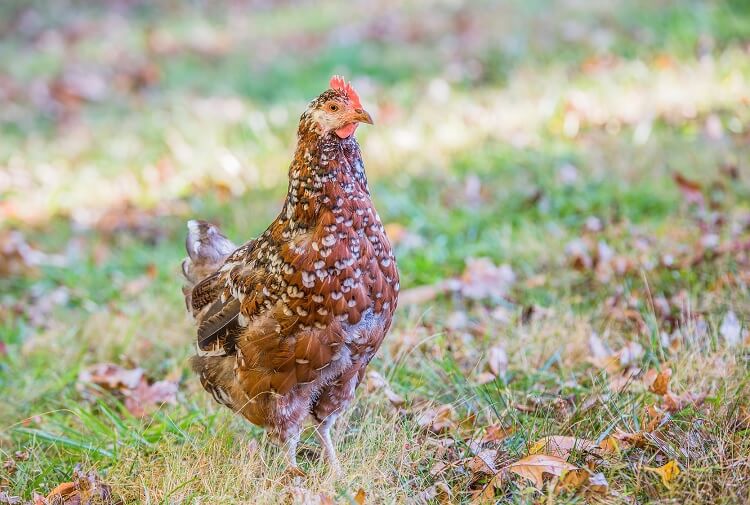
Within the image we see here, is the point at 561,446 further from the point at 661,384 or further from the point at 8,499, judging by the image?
the point at 8,499

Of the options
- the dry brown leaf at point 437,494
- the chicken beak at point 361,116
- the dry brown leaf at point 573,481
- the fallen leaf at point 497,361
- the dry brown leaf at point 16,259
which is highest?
the chicken beak at point 361,116

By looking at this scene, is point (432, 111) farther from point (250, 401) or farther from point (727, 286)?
point (250, 401)

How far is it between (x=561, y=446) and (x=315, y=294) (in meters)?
0.98

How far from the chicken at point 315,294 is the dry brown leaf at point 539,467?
630 mm

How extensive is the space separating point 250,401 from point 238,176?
3.94 meters

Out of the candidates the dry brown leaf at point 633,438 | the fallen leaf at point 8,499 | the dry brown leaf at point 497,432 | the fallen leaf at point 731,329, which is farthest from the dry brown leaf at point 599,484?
the fallen leaf at point 8,499

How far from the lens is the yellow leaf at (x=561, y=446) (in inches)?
118

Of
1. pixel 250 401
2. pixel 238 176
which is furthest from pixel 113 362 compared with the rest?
pixel 238 176

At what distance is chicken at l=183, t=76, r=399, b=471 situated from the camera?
3.02 meters

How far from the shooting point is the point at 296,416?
3.20 metres

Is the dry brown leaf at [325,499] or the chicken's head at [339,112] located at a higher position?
the chicken's head at [339,112]

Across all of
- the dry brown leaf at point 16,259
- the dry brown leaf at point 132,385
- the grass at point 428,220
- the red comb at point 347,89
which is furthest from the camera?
the dry brown leaf at point 16,259

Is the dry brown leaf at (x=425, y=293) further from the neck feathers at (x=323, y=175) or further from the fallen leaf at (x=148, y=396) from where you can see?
the neck feathers at (x=323, y=175)

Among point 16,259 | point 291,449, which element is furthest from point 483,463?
point 16,259
